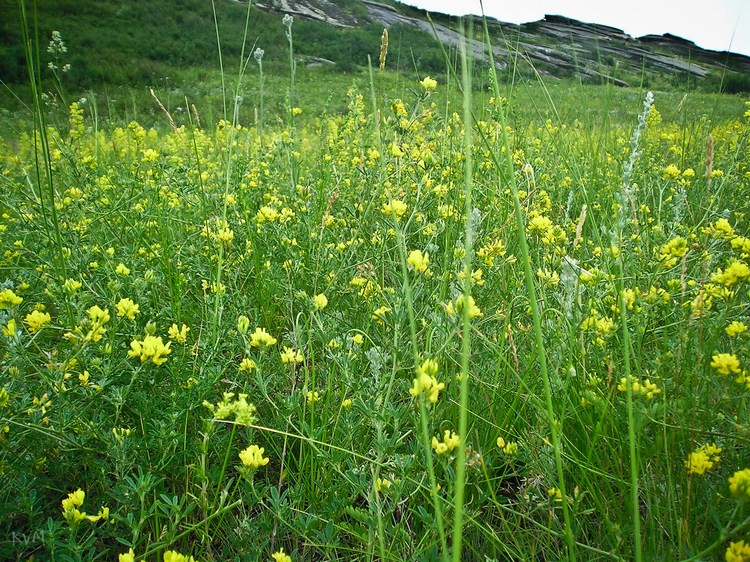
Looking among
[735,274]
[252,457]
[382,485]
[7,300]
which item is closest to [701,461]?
[735,274]

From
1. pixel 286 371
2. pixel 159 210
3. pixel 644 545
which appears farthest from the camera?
pixel 159 210

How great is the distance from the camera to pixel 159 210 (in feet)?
7.30

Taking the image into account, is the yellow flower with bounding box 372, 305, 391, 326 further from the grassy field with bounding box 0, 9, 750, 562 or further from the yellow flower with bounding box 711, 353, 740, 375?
the yellow flower with bounding box 711, 353, 740, 375

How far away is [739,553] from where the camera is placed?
72 cm

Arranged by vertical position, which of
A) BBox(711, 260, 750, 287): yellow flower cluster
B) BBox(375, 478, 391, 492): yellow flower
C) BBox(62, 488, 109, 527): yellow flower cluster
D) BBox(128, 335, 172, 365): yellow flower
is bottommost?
BBox(62, 488, 109, 527): yellow flower cluster

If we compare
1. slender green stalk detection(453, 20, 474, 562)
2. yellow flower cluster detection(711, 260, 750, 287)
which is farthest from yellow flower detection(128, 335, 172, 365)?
yellow flower cluster detection(711, 260, 750, 287)

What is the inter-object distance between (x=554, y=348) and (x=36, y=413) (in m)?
1.33

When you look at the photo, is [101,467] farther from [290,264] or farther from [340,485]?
[290,264]

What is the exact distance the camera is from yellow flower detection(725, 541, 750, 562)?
0.70 metres

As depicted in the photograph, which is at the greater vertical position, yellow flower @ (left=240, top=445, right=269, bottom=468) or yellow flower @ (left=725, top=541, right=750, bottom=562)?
yellow flower @ (left=725, top=541, right=750, bottom=562)

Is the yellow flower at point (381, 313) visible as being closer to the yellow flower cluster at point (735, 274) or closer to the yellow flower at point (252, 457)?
the yellow flower at point (252, 457)

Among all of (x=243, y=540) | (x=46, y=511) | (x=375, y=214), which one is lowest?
(x=46, y=511)

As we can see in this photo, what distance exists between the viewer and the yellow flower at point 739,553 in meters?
0.70

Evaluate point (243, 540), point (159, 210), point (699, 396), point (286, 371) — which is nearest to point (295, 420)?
point (286, 371)
